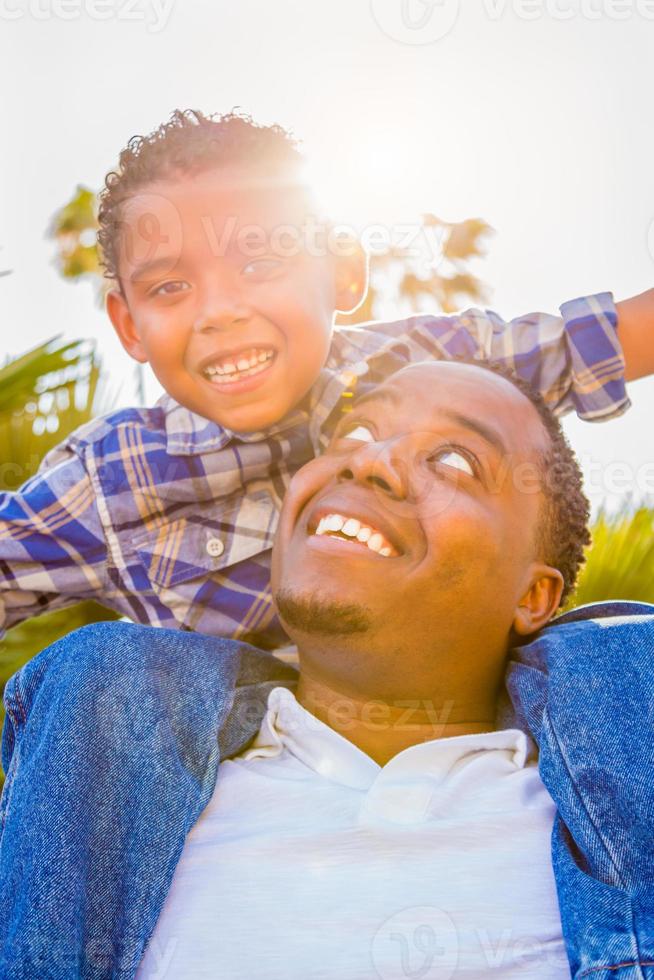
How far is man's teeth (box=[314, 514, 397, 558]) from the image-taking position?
215 centimetres

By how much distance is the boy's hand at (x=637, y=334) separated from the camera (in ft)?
9.11

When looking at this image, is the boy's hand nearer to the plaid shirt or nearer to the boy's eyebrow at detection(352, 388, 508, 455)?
the plaid shirt

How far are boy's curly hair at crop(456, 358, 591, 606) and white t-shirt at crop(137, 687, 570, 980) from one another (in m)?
0.52

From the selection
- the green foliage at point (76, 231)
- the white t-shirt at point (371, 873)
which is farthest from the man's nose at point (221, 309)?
the green foliage at point (76, 231)

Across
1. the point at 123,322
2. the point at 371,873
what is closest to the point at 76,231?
the point at 123,322

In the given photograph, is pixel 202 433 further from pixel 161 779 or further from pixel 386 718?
pixel 161 779

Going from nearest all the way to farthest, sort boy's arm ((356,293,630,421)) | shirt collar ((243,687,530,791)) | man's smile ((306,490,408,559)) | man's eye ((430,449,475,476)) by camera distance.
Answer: shirt collar ((243,687,530,791)) < man's smile ((306,490,408,559)) < man's eye ((430,449,475,476)) < boy's arm ((356,293,630,421))

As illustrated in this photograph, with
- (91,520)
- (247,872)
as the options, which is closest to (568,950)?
(247,872)

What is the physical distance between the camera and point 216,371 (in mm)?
2504

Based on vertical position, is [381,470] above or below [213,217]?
below

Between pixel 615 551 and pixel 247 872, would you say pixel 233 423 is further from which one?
pixel 615 551

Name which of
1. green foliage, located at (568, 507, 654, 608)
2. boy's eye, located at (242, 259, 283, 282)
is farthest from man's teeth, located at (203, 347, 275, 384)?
green foliage, located at (568, 507, 654, 608)

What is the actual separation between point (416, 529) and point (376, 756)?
1.61 ft

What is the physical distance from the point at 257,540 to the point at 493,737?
0.86 meters
